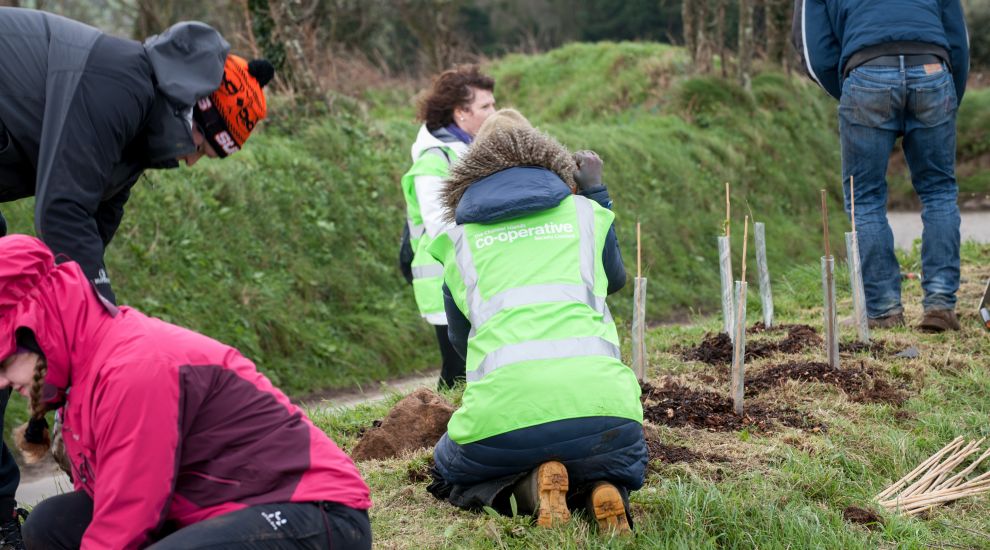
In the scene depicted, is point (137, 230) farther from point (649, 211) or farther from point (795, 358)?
point (649, 211)

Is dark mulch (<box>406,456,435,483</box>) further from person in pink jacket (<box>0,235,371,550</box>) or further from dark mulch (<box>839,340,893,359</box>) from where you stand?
dark mulch (<box>839,340,893,359</box>)

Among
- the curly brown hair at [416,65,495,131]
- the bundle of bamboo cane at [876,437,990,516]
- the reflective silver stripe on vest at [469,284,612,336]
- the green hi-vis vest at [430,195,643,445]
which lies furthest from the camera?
the curly brown hair at [416,65,495,131]

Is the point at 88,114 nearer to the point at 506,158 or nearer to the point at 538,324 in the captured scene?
Result: the point at 506,158

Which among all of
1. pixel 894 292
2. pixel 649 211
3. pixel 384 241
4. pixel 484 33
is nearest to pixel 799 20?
pixel 894 292

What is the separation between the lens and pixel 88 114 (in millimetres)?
3543

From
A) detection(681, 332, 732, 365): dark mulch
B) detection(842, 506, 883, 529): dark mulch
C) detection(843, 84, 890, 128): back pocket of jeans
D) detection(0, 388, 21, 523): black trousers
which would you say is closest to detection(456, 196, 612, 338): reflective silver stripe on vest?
detection(842, 506, 883, 529): dark mulch

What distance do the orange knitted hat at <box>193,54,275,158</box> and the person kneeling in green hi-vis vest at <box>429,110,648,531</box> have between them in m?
0.81

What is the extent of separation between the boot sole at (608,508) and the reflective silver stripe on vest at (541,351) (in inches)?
17.5

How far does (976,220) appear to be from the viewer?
1656cm

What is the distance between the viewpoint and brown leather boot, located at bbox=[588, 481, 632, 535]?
3646mm

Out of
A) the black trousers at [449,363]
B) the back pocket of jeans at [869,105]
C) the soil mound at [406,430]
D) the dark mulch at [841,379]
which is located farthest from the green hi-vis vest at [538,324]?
the back pocket of jeans at [869,105]

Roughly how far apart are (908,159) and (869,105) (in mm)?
Answer: 461

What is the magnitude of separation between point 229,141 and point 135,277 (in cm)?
471

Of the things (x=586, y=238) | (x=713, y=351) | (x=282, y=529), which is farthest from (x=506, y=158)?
(x=713, y=351)
